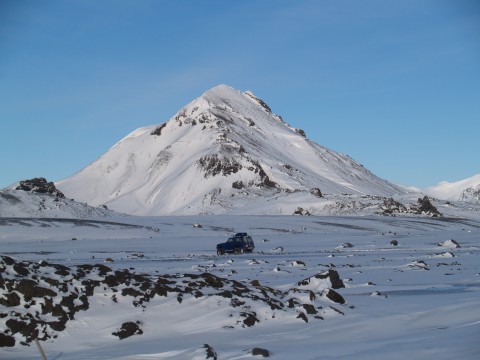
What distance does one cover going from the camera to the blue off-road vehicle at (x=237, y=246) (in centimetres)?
4278

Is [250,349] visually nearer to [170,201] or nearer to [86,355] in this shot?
[86,355]

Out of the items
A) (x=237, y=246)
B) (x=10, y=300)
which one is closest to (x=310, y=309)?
(x=10, y=300)

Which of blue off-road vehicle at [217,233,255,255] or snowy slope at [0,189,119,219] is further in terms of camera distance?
snowy slope at [0,189,119,219]

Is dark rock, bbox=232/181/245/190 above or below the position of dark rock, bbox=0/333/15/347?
above

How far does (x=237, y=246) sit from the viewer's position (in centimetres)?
4341

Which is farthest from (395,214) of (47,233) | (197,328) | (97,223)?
(197,328)

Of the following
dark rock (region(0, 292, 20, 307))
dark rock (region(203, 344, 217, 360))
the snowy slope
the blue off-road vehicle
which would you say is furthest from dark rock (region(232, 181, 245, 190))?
dark rock (region(203, 344, 217, 360))

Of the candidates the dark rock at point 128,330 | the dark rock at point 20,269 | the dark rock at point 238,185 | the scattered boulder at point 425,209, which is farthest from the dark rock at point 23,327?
the dark rock at point 238,185

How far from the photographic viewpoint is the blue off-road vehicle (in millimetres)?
42781

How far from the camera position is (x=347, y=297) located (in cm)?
1741

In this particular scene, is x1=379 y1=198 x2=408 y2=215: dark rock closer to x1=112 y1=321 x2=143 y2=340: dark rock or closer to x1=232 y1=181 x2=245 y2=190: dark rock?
x1=232 y1=181 x2=245 y2=190: dark rock

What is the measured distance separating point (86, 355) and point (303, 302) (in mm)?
6272

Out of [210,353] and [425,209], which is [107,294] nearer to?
[210,353]

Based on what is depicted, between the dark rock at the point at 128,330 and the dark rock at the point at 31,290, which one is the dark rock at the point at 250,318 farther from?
the dark rock at the point at 31,290
